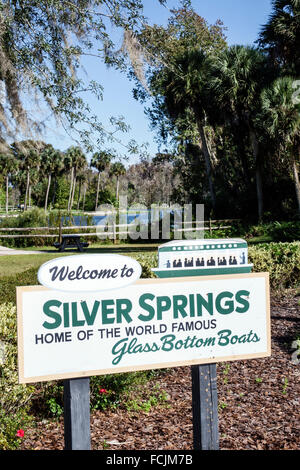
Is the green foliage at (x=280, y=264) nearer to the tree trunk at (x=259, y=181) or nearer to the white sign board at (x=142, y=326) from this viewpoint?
the white sign board at (x=142, y=326)

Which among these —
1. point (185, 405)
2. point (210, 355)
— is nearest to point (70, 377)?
point (210, 355)

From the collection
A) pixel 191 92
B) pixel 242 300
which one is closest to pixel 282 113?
pixel 191 92

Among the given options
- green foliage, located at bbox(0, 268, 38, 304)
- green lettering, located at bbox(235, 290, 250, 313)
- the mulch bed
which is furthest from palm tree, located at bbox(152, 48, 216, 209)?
green lettering, located at bbox(235, 290, 250, 313)

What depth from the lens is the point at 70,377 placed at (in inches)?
105

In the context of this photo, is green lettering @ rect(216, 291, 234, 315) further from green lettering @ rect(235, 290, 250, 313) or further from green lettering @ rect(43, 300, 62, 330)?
green lettering @ rect(43, 300, 62, 330)

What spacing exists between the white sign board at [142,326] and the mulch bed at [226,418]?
1305mm

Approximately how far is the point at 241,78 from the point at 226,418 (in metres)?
23.3

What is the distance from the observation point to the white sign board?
8.66 ft

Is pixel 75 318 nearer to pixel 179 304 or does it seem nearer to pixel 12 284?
pixel 179 304

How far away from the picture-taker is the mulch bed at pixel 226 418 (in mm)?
3896

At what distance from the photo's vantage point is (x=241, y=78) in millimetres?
25250

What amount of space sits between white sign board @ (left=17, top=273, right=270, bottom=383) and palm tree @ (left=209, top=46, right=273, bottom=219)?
900 inches

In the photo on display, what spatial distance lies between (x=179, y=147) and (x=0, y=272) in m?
21.8

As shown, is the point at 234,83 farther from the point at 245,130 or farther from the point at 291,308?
the point at 291,308
